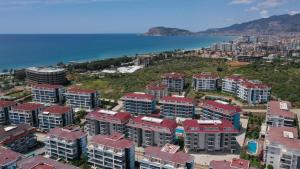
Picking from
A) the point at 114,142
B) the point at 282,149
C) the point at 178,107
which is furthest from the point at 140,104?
the point at 282,149

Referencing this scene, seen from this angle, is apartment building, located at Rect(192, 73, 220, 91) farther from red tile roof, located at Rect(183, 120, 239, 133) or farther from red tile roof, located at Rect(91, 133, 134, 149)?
red tile roof, located at Rect(91, 133, 134, 149)

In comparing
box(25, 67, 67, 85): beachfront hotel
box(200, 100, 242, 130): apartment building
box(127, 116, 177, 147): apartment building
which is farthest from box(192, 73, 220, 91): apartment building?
box(25, 67, 67, 85): beachfront hotel

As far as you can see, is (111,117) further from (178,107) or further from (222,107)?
(222,107)

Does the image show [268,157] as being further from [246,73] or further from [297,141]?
[246,73]

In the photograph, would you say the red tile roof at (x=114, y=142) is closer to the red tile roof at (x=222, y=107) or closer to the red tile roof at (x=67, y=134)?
the red tile roof at (x=67, y=134)

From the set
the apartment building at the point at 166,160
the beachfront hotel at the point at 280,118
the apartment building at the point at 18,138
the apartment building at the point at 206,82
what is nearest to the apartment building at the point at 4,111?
the apartment building at the point at 18,138
